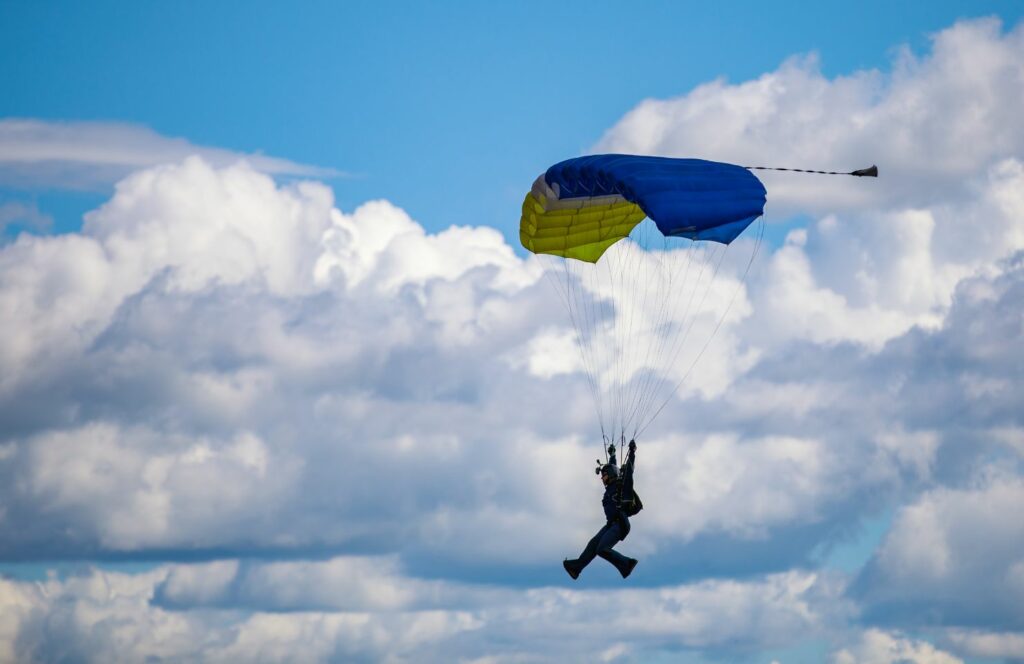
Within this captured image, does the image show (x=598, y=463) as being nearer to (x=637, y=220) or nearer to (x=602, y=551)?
(x=602, y=551)

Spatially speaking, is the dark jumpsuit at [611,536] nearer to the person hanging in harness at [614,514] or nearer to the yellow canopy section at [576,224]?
the person hanging in harness at [614,514]

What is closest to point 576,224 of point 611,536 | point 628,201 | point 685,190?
point 628,201

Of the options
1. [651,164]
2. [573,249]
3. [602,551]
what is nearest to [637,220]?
[573,249]

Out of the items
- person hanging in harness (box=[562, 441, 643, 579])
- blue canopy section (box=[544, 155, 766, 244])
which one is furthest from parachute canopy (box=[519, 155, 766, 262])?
person hanging in harness (box=[562, 441, 643, 579])

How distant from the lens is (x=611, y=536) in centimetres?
6197

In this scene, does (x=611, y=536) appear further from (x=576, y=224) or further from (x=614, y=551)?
(x=576, y=224)

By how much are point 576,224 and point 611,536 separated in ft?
35.6

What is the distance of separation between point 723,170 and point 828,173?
10.6 ft

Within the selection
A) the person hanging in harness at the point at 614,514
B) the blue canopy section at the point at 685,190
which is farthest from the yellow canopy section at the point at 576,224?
the person hanging in harness at the point at 614,514

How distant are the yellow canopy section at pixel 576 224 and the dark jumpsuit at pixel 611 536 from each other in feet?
31.3

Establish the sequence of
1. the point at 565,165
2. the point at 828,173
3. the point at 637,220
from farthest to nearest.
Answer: the point at 637,220
the point at 565,165
the point at 828,173

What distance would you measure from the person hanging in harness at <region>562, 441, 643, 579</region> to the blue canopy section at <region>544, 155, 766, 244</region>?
615cm

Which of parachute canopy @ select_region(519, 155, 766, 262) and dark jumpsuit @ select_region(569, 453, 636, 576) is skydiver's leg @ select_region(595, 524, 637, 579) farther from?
parachute canopy @ select_region(519, 155, 766, 262)

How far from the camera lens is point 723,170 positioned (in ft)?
206
